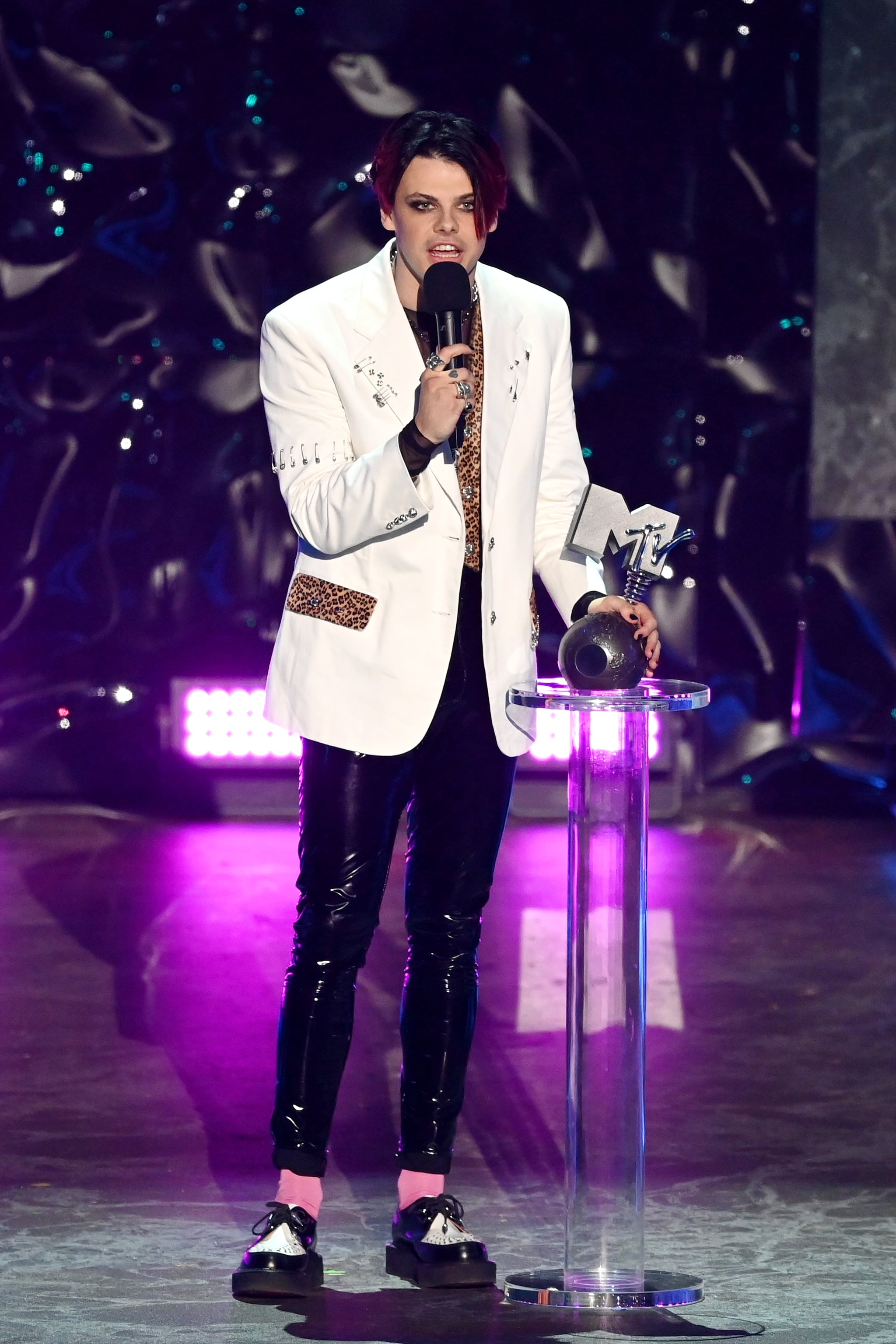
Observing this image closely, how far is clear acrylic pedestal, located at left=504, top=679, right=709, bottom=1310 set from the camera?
2.34m

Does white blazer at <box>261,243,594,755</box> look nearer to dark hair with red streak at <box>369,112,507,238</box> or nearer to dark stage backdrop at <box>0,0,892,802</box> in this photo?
dark hair with red streak at <box>369,112,507,238</box>

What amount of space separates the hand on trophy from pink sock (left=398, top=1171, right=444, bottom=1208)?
0.72 meters

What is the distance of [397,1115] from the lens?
324 centimetres

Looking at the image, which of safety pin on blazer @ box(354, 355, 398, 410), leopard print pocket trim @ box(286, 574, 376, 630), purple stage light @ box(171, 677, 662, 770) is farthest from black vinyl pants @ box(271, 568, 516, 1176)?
purple stage light @ box(171, 677, 662, 770)

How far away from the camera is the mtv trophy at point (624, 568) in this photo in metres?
2.30

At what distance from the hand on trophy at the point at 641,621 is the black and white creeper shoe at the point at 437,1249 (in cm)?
75

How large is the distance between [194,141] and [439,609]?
3.72 metres

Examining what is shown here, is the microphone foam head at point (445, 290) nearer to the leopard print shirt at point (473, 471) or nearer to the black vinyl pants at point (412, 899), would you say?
the leopard print shirt at point (473, 471)

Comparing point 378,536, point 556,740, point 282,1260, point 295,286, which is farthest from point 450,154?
point 556,740

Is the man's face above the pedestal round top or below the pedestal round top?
above

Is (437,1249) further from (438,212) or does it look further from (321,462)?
(438,212)

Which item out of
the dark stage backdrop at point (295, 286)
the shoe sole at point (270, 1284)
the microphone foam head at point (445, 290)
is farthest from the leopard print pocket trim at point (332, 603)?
the dark stage backdrop at point (295, 286)

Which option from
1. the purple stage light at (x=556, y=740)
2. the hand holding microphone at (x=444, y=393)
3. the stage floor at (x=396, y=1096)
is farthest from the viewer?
the purple stage light at (x=556, y=740)

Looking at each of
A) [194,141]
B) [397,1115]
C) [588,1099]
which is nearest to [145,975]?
[397,1115]
